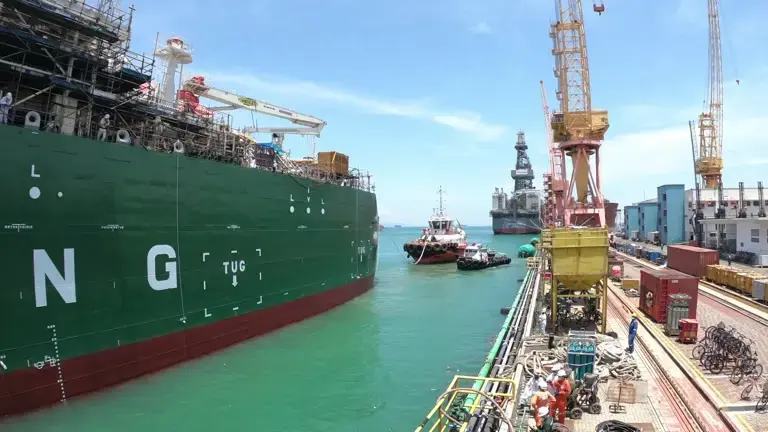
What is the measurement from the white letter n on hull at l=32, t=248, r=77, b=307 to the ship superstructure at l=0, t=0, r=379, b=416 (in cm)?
3

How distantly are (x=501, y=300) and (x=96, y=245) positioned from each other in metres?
24.2

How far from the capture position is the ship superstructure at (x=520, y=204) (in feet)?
458

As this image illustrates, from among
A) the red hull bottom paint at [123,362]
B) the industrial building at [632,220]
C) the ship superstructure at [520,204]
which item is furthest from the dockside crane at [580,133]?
the ship superstructure at [520,204]

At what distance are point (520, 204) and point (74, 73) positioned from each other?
137m

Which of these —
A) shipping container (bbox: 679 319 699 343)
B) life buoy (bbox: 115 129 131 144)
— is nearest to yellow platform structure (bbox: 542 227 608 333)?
shipping container (bbox: 679 319 699 343)

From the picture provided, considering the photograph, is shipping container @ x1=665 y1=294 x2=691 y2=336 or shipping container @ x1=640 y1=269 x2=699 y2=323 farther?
shipping container @ x1=640 y1=269 x2=699 y2=323

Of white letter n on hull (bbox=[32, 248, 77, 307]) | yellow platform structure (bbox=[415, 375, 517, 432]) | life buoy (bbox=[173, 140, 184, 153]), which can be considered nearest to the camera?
yellow platform structure (bbox=[415, 375, 517, 432])

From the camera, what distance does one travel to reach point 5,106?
1152cm

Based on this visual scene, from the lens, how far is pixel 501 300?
1224 inches

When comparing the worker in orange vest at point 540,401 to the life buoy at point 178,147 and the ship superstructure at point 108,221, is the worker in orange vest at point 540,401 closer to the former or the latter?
the ship superstructure at point 108,221

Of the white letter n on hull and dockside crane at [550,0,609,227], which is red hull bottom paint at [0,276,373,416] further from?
dockside crane at [550,0,609,227]

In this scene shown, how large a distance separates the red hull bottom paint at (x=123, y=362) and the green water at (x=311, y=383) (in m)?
0.29

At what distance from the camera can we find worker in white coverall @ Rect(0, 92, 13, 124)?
447 inches

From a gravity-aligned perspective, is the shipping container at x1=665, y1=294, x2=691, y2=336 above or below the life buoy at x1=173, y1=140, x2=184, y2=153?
below
